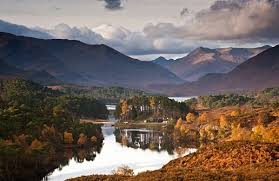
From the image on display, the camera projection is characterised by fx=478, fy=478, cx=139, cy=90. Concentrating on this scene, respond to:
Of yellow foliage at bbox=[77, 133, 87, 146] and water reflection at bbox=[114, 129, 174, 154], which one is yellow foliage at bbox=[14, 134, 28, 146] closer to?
yellow foliage at bbox=[77, 133, 87, 146]

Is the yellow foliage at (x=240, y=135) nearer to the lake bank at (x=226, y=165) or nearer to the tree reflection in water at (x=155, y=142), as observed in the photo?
the tree reflection in water at (x=155, y=142)

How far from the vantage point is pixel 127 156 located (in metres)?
146

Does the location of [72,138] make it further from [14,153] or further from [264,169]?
[264,169]

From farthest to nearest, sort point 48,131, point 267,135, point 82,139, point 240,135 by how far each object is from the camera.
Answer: point 82,139 → point 240,135 → point 48,131 → point 267,135

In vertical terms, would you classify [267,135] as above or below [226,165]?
below

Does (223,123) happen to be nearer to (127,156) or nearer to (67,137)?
(127,156)

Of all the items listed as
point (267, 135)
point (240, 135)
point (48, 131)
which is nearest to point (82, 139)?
point (48, 131)

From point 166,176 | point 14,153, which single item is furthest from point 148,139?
Answer: point 166,176

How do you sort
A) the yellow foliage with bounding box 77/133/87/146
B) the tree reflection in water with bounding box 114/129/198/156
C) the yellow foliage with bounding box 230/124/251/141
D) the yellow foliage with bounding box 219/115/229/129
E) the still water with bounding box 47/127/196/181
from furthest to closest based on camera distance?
the yellow foliage with bounding box 219/115/229/129
the tree reflection in water with bounding box 114/129/198/156
the yellow foliage with bounding box 77/133/87/146
the yellow foliage with bounding box 230/124/251/141
the still water with bounding box 47/127/196/181

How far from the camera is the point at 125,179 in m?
40.8

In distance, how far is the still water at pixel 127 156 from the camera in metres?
116

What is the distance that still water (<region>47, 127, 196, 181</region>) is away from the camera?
116100 millimetres

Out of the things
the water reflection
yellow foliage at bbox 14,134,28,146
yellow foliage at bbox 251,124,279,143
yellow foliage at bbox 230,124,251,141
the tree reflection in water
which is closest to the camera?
yellow foliage at bbox 14,134,28,146

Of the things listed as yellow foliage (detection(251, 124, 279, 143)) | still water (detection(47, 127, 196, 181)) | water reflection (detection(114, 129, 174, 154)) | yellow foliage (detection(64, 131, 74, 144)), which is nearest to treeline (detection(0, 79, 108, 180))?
yellow foliage (detection(64, 131, 74, 144))
